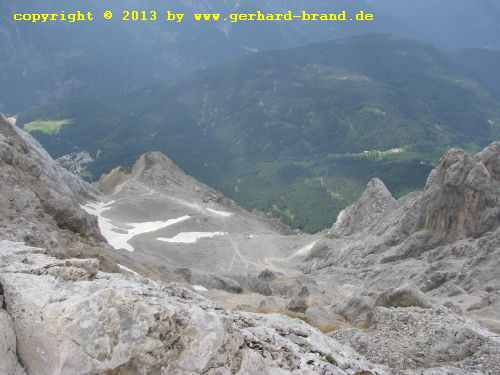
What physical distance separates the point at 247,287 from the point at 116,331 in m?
54.2

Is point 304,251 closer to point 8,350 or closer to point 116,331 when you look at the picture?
point 116,331

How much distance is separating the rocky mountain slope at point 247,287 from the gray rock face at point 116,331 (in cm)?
4

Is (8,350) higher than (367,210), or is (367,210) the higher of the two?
(8,350)

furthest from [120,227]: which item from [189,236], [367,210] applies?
[367,210]

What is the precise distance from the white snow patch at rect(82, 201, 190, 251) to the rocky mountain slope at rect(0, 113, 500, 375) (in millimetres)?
521

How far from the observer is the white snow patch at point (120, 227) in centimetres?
9800

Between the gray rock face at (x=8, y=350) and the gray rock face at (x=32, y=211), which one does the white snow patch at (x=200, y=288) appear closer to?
the gray rock face at (x=32, y=211)

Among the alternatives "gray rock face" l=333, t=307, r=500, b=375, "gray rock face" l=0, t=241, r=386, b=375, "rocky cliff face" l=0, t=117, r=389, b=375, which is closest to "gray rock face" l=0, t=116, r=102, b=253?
"rocky cliff face" l=0, t=117, r=389, b=375

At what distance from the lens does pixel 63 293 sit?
15742 mm

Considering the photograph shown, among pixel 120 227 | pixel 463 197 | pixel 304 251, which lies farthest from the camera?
pixel 120 227

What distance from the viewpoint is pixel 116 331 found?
582 inches

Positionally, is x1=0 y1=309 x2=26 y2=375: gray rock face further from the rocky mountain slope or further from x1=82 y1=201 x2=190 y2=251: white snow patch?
x1=82 y1=201 x2=190 y2=251: white snow patch

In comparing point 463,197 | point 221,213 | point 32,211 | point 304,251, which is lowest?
point 304,251

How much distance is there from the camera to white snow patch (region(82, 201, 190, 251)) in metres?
98.0
